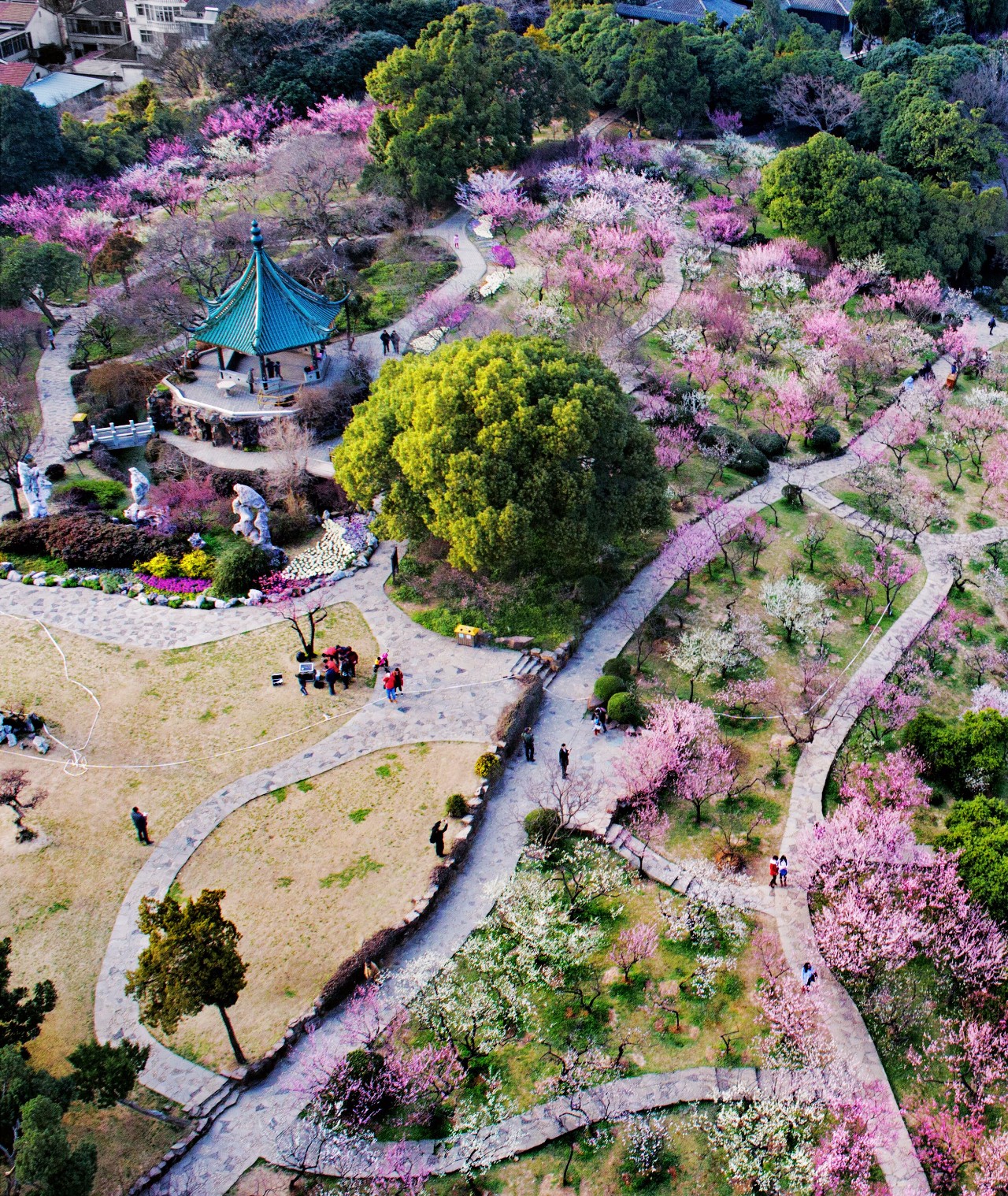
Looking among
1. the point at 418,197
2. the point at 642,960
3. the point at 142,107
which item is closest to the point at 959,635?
the point at 642,960

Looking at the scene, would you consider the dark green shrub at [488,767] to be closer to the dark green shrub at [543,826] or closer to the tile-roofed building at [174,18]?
the dark green shrub at [543,826]

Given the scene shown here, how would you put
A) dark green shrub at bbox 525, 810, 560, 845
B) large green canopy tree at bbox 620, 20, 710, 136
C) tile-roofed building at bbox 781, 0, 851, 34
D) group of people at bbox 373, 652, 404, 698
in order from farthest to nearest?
Answer: 1. tile-roofed building at bbox 781, 0, 851, 34
2. large green canopy tree at bbox 620, 20, 710, 136
3. group of people at bbox 373, 652, 404, 698
4. dark green shrub at bbox 525, 810, 560, 845

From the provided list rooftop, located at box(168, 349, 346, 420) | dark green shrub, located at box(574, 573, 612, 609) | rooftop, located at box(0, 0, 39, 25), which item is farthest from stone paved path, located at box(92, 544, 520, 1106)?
rooftop, located at box(0, 0, 39, 25)

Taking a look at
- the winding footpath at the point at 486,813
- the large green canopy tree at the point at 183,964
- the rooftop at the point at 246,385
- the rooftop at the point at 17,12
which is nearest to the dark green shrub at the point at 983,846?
the winding footpath at the point at 486,813

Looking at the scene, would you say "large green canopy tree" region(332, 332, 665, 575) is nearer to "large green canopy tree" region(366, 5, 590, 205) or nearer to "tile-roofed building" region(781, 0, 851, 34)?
"large green canopy tree" region(366, 5, 590, 205)

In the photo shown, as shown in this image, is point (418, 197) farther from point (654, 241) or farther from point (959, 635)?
point (959, 635)

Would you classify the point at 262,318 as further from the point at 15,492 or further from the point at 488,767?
the point at 488,767
